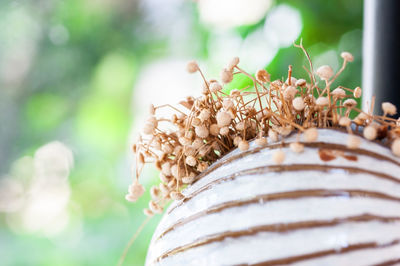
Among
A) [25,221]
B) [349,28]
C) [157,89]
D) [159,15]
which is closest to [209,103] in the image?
[349,28]

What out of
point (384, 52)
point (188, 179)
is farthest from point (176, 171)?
point (384, 52)

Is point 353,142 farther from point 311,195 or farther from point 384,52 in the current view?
point 384,52

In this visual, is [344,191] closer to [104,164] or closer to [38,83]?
[104,164]

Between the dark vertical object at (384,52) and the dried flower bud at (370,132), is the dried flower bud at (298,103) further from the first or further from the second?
A: the dark vertical object at (384,52)

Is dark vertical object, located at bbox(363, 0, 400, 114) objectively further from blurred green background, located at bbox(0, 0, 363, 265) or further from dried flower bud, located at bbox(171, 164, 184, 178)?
blurred green background, located at bbox(0, 0, 363, 265)

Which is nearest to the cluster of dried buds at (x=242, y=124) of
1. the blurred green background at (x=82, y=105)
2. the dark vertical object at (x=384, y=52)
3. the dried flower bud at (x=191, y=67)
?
the dried flower bud at (x=191, y=67)

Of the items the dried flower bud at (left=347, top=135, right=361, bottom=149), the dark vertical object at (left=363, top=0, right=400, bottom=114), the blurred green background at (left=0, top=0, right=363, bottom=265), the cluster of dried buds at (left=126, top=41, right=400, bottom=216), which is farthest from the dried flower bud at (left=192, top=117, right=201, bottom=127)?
the blurred green background at (left=0, top=0, right=363, bottom=265)
